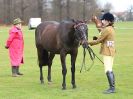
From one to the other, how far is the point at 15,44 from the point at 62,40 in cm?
389

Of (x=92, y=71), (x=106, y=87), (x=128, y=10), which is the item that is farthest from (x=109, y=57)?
(x=128, y=10)

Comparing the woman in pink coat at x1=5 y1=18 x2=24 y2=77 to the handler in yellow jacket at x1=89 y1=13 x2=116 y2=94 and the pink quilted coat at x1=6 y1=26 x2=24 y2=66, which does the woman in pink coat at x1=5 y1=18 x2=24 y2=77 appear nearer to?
the pink quilted coat at x1=6 y1=26 x2=24 y2=66

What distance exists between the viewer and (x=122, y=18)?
151m

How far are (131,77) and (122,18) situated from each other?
139 meters

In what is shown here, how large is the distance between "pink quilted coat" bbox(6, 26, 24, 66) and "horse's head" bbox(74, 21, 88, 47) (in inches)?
168

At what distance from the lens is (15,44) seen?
1514 centimetres

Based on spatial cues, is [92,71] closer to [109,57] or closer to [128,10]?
[109,57]

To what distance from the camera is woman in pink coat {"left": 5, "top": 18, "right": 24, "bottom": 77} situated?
14.9 metres

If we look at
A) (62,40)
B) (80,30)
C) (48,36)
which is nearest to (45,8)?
(48,36)

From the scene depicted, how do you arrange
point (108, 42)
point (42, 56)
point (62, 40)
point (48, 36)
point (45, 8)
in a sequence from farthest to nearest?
point (45, 8) → point (42, 56) → point (48, 36) → point (62, 40) → point (108, 42)

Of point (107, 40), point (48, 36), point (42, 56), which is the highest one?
point (107, 40)

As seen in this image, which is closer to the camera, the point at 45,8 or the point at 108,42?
the point at 108,42

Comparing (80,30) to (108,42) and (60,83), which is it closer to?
(108,42)

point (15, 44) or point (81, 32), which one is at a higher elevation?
point (81, 32)
